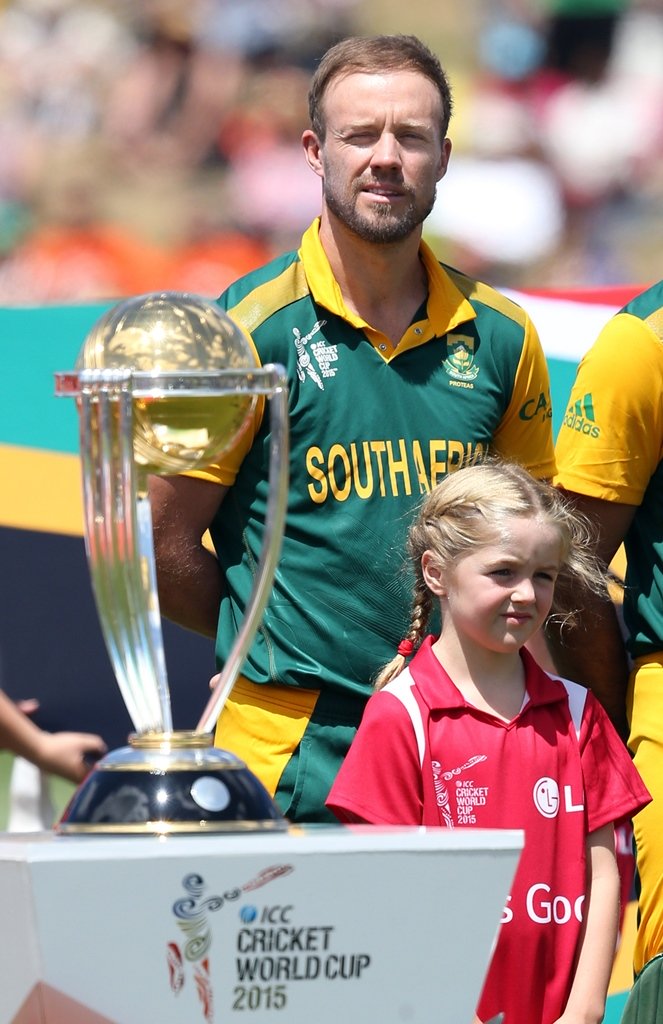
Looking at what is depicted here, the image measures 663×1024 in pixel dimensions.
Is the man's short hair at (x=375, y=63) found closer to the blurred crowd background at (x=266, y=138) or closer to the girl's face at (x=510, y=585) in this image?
Result: the girl's face at (x=510, y=585)

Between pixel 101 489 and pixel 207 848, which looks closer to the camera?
pixel 207 848

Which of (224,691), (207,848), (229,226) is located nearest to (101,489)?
(224,691)

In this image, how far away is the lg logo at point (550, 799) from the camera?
6.92 feet

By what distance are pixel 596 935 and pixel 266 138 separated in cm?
208

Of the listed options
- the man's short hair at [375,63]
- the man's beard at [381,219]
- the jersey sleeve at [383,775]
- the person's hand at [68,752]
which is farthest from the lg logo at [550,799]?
the person's hand at [68,752]

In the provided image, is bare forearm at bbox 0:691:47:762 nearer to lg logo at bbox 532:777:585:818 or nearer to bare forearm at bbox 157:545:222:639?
bare forearm at bbox 157:545:222:639

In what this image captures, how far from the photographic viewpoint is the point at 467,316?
2541mm

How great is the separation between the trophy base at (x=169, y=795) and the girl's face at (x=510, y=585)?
0.72 metres

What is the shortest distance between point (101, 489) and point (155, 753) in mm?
230

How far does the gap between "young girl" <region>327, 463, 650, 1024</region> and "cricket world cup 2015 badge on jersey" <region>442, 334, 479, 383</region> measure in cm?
27

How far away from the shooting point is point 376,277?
8.30 ft

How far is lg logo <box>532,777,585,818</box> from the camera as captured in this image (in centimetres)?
211

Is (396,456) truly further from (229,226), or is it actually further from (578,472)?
(229,226)

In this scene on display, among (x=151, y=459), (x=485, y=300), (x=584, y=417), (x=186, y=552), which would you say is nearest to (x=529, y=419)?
(x=584, y=417)
